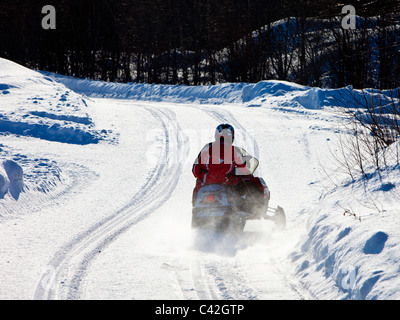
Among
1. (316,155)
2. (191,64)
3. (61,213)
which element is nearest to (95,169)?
(61,213)

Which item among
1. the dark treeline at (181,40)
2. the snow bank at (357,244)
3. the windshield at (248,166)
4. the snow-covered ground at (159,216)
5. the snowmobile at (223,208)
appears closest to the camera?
the snow bank at (357,244)

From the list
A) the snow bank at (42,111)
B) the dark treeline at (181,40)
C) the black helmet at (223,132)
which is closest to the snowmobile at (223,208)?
the black helmet at (223,132)

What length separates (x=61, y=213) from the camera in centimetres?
854

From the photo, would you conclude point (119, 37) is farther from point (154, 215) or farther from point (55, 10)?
point (154, 215)

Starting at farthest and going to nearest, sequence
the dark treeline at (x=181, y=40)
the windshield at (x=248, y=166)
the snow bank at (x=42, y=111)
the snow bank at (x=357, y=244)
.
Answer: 1. the dark treeline at (x=181, y=40)
2. the snow bank at (x=42, y=111)
3. the windshield at (x=248, y=166)
4. the snow bank at (x=357, y=244)

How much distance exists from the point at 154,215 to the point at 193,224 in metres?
1.88

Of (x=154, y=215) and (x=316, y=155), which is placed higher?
(x=316, y=155)

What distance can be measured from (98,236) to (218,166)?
2.29 metres

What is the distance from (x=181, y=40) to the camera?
41.2 m

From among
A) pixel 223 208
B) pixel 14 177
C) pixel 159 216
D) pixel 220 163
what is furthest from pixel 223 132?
pixel 14 177

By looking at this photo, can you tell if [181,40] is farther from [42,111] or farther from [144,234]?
[144,234]

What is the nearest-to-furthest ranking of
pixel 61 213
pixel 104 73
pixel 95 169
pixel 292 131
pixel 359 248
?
pixel 359 248 → pixel 61 213 → pixel 95 169 → pixel 292 131 → pixel 104 73

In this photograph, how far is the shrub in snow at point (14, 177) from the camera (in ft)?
28.9

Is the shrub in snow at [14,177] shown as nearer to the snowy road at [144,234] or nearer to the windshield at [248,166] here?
the snowy road at [144,234]
